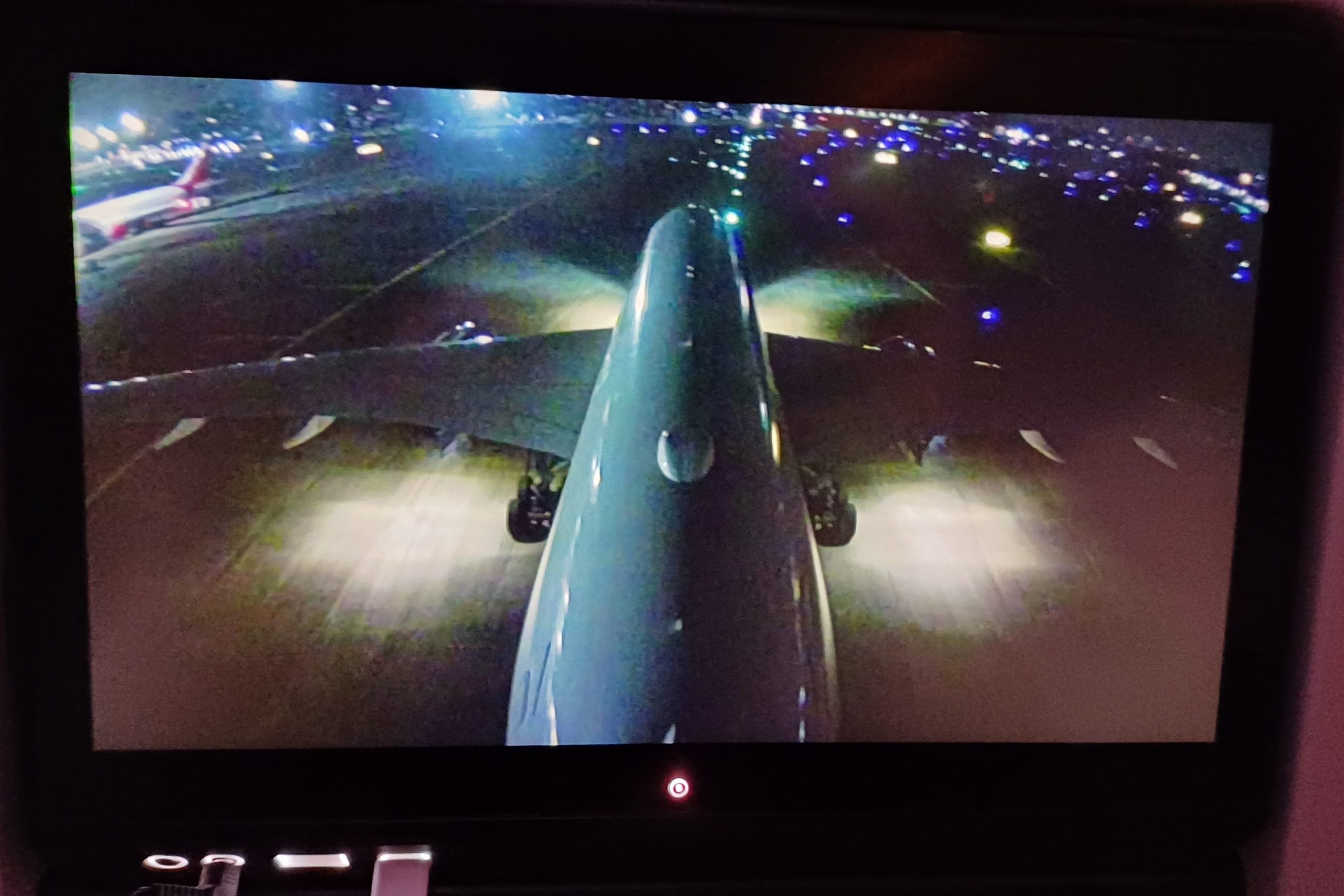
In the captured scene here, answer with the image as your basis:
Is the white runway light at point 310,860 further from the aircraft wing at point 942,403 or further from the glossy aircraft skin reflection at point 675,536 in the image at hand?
the aircraft wing at point 942,403

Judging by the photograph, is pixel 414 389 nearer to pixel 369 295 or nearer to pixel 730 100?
pixel 369 295

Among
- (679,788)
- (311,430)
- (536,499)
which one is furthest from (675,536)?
(311,430)

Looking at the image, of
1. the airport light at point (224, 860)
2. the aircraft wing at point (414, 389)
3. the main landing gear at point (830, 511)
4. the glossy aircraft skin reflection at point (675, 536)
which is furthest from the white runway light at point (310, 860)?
the main landing gear at point (830, 511)

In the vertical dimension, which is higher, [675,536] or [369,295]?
[369,295]

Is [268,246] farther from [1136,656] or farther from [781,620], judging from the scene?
[1136,656]

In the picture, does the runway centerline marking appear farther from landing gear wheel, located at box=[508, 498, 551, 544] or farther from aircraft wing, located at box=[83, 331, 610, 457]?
landing gear wheel, located at box=[508, 498, 551, 544]

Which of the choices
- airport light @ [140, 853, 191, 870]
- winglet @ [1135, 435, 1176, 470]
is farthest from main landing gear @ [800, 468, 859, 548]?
airport light @ [140, 853, 191, 870]
